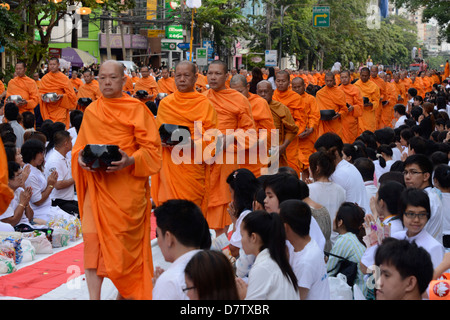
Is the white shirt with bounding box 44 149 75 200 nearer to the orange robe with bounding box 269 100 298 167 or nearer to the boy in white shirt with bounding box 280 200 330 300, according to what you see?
the orange robe with bounding box 269 100 298 167

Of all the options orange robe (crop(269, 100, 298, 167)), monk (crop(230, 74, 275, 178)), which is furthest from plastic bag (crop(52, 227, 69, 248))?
orange robe (crop(269, 100, 298, 167))

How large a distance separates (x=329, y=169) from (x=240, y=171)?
0.79m

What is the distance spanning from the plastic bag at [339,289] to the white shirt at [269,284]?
2.68 feet

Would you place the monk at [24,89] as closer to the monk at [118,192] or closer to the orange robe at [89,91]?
the orange robe at [89,91]

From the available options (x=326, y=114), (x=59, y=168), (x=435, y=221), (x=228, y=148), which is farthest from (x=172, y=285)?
(x=326, y=114)

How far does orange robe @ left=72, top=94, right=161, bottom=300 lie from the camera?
17.0 feet

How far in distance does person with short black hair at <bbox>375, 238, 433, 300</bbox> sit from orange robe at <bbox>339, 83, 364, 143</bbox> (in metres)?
9.32

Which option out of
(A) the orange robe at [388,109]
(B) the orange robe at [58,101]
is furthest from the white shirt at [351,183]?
(A) the orange robe at [388,109]

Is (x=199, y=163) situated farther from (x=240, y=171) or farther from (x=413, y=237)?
(x=413, y=237)

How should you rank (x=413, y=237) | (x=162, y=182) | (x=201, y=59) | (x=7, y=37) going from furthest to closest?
(x=201, y=59) → (x=7, y=37) → (x=162, y=182) → (x=413, y=237)

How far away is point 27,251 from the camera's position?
6711 mm
